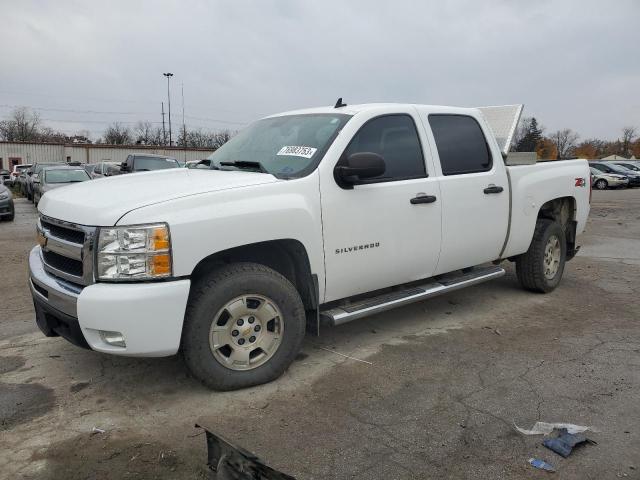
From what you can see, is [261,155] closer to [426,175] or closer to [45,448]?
[426,175]

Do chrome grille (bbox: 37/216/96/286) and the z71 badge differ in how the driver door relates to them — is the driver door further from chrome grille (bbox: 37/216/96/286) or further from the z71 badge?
chrome grille (bbox: 37/216/96/286)

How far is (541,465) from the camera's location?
2.83 metres

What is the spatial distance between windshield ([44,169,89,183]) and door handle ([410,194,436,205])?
1474 cm

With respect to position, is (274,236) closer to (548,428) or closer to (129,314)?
(129,314)

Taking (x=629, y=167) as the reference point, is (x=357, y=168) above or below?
below

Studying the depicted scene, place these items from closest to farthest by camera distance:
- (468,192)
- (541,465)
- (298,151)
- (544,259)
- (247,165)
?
(541,465), (298,151), (247,165), (468,192), (544,259)

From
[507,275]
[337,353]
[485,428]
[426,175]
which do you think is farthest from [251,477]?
[507,275]

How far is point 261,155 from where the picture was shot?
171 inches

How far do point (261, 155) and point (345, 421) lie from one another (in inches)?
87.1

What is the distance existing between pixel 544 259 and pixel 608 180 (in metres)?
29.1

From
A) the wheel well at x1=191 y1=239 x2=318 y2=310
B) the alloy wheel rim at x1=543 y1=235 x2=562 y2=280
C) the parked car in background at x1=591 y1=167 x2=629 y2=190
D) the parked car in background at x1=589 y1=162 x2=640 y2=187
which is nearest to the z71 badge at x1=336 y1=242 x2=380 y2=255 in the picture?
the wheel well at x1=191 y1=239 x2=318 y2=310

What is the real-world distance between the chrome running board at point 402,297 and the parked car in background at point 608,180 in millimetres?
29567

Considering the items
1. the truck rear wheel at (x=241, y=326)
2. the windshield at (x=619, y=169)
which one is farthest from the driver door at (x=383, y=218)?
the windshield at (x=619, y=169)

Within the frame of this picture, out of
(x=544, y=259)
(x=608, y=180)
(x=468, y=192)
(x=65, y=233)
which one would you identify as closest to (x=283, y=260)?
(x=65, y=233)
